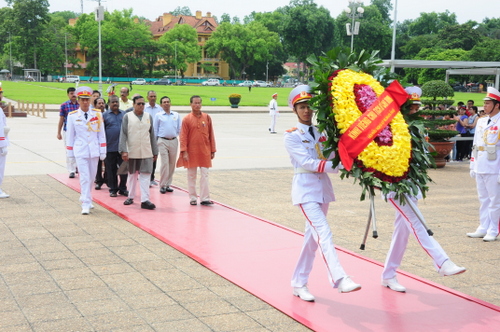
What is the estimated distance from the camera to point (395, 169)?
16.2ft

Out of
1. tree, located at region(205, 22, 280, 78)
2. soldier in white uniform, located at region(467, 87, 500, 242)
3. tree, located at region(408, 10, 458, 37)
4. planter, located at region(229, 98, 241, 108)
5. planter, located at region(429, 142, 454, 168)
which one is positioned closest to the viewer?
soldier in white uniform, located at region(467, 87, 500, 242)

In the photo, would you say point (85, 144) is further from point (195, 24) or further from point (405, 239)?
point (195, 24)

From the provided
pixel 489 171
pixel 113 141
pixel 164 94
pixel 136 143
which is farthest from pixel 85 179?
pixel 164 94

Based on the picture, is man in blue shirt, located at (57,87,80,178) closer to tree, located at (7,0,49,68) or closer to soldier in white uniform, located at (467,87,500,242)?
soldier in white uniform, located at (467,87,500,242)

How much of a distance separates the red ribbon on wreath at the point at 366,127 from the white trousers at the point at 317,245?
0.57 metres

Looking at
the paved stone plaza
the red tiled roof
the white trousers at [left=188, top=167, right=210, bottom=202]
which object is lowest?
the paved stone plaza

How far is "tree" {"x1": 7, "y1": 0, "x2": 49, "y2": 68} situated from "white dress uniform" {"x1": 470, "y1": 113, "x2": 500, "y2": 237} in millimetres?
105767

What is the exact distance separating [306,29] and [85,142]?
9929cm

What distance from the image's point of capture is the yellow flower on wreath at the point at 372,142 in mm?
4887

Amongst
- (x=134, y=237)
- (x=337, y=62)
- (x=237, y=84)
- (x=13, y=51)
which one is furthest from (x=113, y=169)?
(x=13, y=51)

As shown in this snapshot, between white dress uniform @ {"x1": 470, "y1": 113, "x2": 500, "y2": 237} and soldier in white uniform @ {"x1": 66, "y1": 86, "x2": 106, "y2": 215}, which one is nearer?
white dress uniform @ {"x1": 470, "y1": 113, "x2": 500, "y2": 237}

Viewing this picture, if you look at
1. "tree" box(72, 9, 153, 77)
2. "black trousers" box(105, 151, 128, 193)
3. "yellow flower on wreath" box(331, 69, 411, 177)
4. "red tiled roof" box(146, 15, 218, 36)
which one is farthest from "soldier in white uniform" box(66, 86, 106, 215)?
"red tiled roof" box(146, 15, 218, 36)

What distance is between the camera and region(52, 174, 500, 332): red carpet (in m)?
4.81

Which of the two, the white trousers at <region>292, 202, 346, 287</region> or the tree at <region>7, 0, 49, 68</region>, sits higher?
the tree at <region>7, 0, 49, 68</region>
